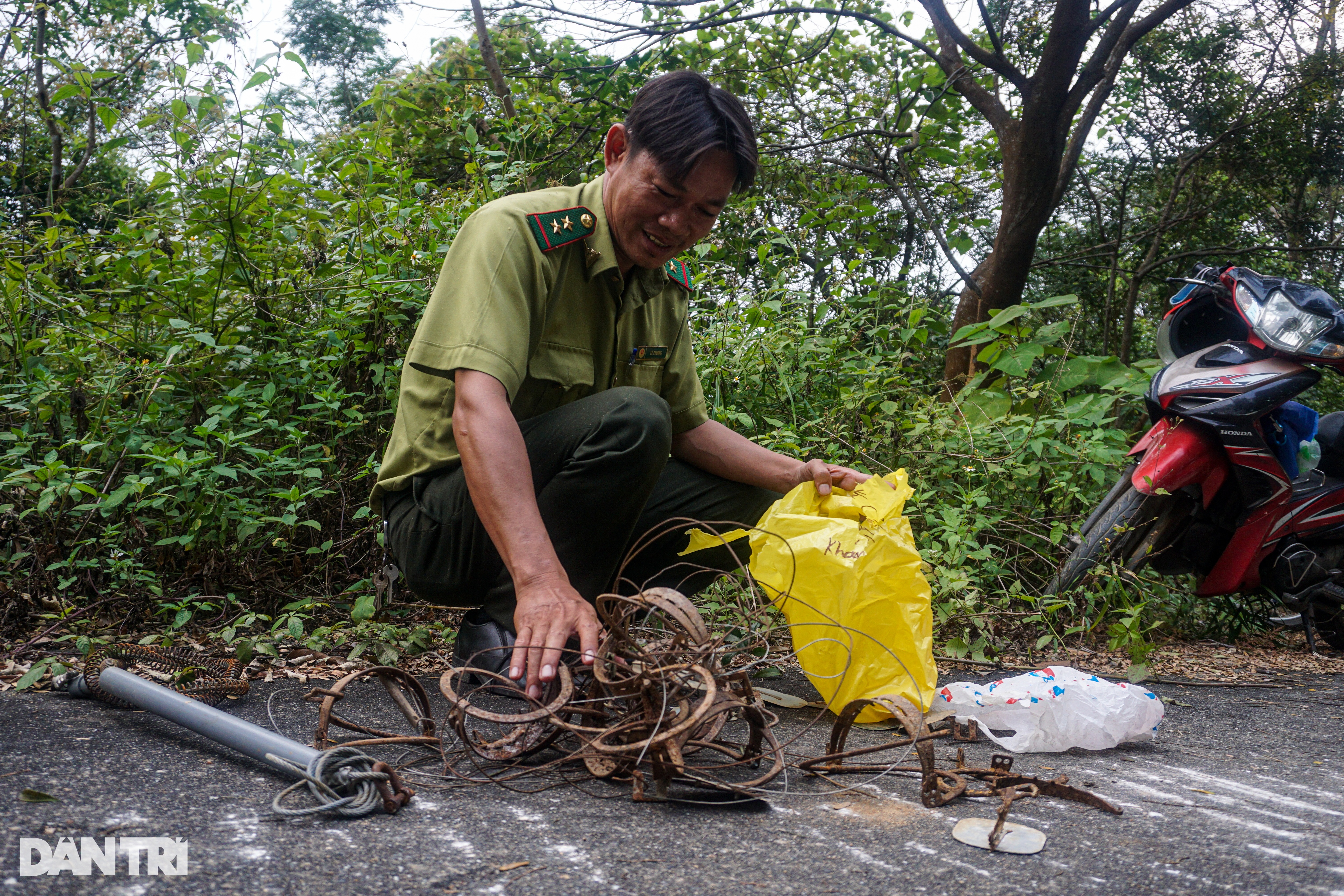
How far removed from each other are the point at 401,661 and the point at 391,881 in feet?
4.40

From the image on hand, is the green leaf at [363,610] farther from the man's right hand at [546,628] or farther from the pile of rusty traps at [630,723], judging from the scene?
the man's right hand at [546,628]

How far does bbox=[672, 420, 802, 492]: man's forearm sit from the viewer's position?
2262 mm

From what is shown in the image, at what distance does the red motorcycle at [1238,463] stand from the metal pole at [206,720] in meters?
2.55

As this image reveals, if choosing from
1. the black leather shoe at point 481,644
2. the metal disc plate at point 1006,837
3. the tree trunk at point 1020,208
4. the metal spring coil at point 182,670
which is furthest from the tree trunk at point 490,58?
the metal disc plate at point 1006,837

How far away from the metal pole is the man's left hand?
1.21 metres

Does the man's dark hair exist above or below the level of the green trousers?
above

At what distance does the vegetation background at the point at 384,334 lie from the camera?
251 cm

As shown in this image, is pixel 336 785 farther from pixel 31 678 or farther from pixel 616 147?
pixel 616 147

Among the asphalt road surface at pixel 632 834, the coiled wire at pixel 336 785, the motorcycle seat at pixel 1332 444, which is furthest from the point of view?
the motorcycle seat at pixel 1332 444

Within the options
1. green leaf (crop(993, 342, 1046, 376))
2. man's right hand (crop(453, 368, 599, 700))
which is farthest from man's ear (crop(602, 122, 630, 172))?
green leaf (crop(993, 342, 1046, 376))

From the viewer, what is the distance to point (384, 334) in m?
2.99

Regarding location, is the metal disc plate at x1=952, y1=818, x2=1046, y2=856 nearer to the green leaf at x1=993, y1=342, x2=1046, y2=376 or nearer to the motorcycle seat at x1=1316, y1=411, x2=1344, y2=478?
the motorcycle seat at x1=1316, y1=411, x2=1344, y2=478

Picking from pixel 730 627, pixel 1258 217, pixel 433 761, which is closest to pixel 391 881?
pixel 433 761

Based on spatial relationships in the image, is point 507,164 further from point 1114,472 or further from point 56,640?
point 1114,472
